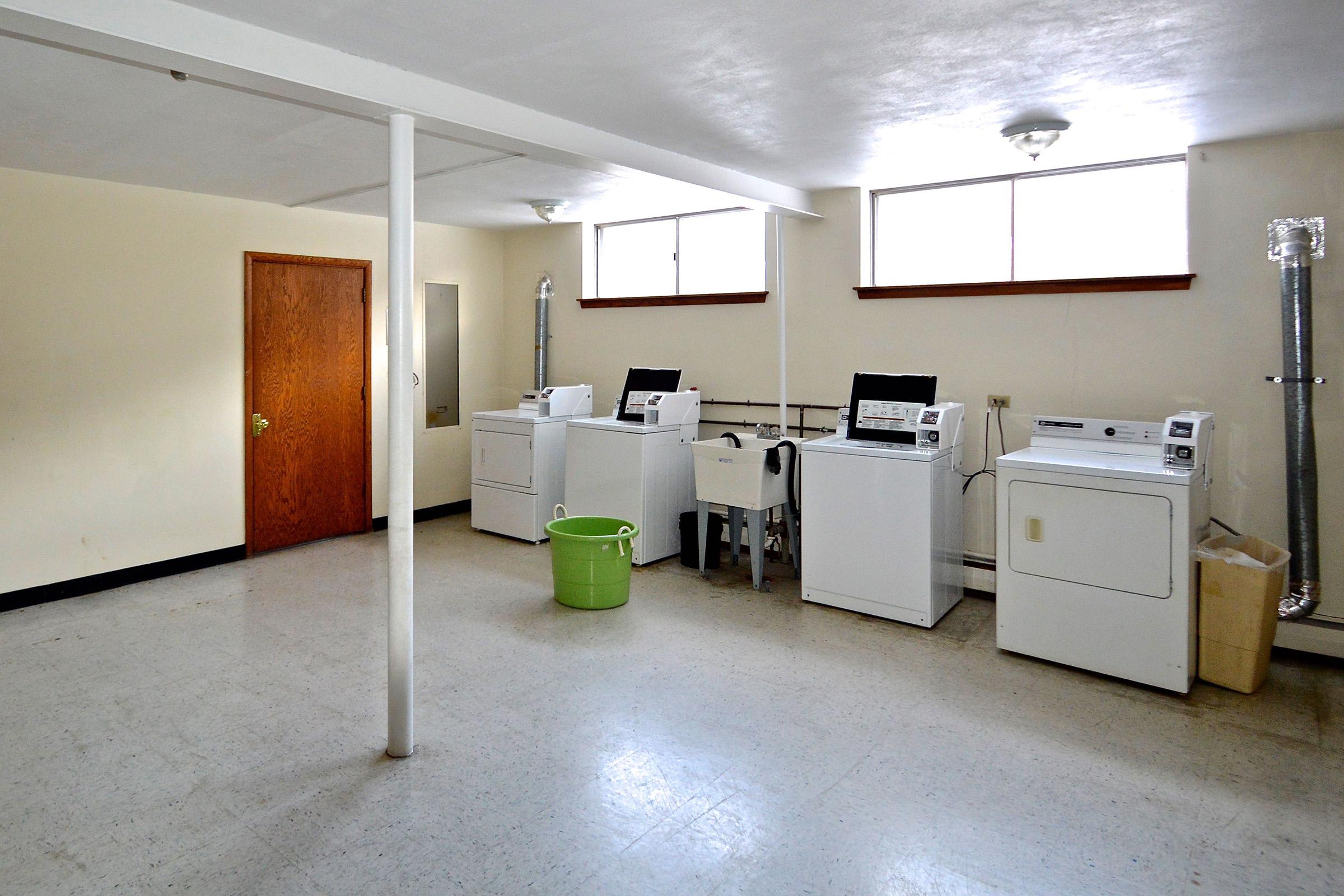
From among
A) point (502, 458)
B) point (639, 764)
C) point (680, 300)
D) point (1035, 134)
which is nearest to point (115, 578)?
point (502, 458)

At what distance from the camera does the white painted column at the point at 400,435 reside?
265 cm

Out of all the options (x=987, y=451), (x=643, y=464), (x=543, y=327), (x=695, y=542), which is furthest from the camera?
(x=543, y=327)

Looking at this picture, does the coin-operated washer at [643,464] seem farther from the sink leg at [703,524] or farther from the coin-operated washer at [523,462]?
the sink leg at [703,524]

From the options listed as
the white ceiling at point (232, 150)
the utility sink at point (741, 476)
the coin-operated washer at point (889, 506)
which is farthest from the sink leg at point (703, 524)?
the white ceiling at point (232, 150)

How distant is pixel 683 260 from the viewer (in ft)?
19.3

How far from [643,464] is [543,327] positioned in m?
1.95

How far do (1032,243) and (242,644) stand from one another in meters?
4.42

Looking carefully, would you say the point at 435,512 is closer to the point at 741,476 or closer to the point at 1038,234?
the point at 741,476

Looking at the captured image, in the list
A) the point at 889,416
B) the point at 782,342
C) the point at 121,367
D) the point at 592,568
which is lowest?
the point at 592,568

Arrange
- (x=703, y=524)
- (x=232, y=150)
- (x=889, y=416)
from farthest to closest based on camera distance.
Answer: (x=703, y=524)
(x=889, y=416)
(x=232, y=150)

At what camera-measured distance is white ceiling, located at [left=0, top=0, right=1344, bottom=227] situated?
2346 millimetres

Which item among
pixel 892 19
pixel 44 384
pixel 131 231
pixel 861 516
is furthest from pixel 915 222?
pixel 44 384

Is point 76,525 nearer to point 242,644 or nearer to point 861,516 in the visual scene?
point 242,644

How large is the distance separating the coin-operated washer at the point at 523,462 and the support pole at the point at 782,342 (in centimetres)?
156
